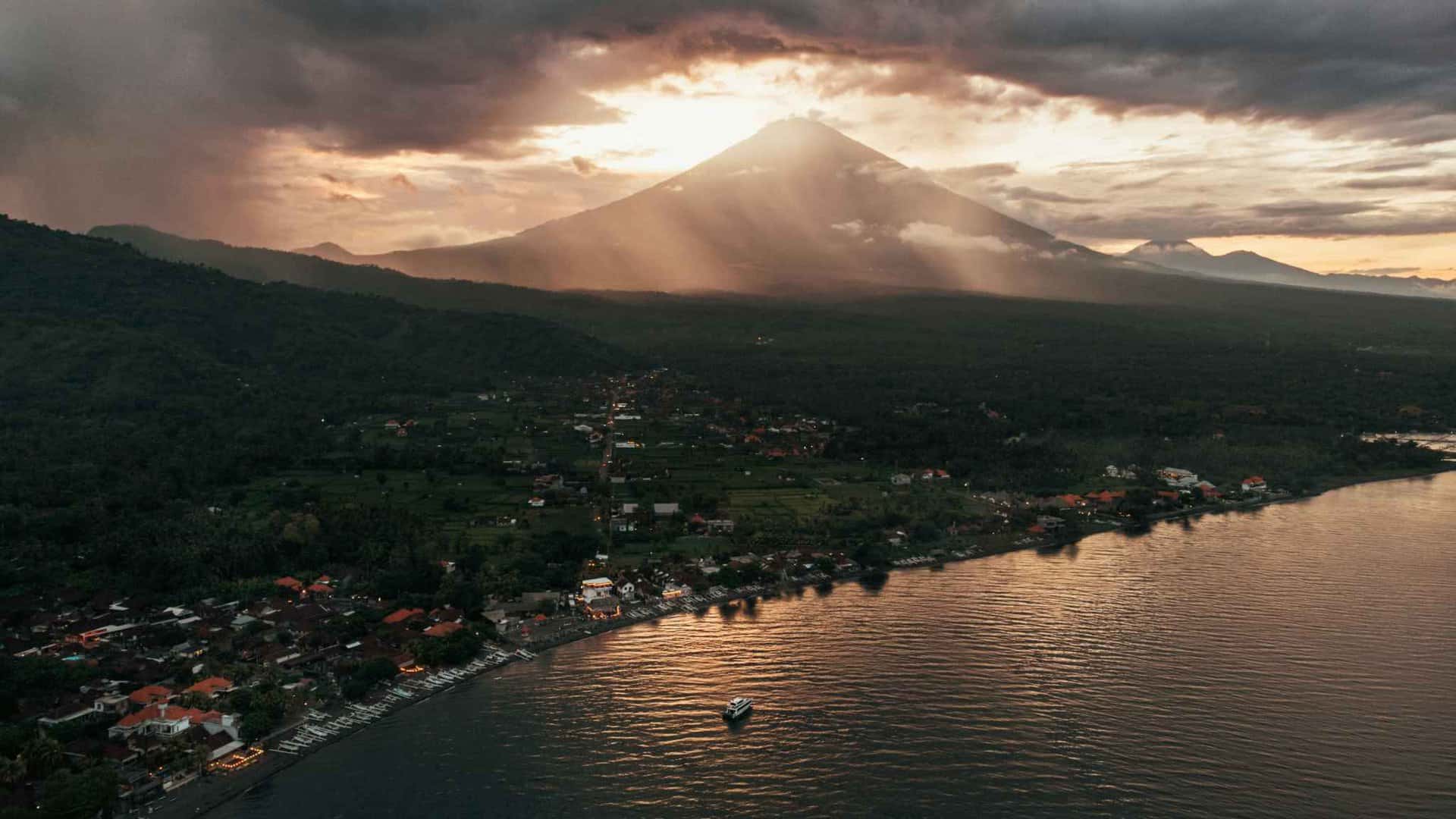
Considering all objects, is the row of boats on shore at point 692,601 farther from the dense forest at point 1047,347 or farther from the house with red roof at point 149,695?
the dense forest at point 1047,347

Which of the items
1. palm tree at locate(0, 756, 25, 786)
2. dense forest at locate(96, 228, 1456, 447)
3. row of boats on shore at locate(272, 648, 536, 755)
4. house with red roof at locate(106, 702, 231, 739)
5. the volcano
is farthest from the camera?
the volcano

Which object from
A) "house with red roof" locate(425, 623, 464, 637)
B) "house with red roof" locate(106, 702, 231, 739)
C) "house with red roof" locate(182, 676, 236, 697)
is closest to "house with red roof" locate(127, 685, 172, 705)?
"house with red roof" locate(182, 676, 236, 697)

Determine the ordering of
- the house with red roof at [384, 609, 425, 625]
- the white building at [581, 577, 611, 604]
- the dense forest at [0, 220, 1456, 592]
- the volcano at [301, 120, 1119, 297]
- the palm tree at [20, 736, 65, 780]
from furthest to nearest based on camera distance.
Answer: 1. the volcano at [301, 120, 1119, 297]
2. the dense forest at [0, 220, 1456, 592]
3. the white building at [581, 577, 611, 604]
4. the house with red roof at [384, 609, 425, 625]
5. the palm tree at [20, 736, 65, 780]

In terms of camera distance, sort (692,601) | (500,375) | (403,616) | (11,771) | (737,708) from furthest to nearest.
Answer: (500,375) → (692,601) → (403,616) → (737,708) → (11,771)

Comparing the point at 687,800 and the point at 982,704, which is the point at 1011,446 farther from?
the point at 687,800

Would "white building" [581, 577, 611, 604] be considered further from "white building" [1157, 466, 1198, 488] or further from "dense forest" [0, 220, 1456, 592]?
"white building" [1157, 466, 1198, 488]

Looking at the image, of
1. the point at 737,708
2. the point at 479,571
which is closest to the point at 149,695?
the point at 479,571

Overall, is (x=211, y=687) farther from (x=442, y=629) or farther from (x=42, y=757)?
(x=442, y=629)
